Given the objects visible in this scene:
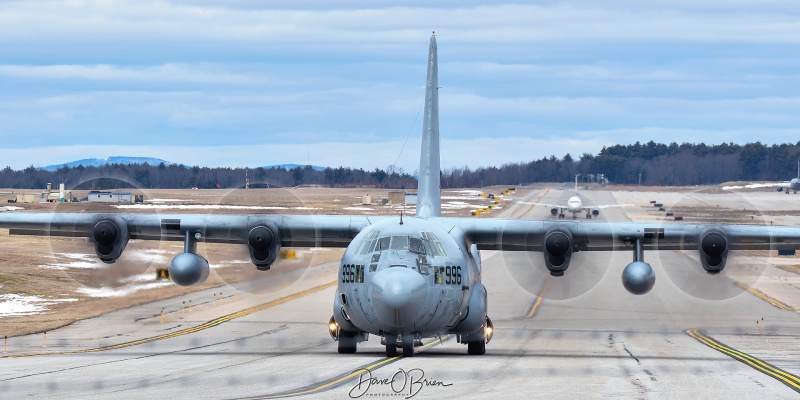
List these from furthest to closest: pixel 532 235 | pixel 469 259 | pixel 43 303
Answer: pixel 43 303, pixel 532 235, pixel 469 259

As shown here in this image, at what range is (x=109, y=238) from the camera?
101 ft

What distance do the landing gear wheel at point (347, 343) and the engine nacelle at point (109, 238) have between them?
8294mm

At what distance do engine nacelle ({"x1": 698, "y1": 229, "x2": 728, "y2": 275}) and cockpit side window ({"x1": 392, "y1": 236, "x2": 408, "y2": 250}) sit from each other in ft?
33.6

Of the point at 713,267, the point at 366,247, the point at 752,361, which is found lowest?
the point at 752,361

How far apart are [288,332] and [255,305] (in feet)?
30.6

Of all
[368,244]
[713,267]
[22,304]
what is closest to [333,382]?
[368,244]

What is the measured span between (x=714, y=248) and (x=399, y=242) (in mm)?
10531

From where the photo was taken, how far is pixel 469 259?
2756cm

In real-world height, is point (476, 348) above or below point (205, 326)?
above

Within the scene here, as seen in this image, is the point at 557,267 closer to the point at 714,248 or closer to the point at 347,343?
the point at 714,248

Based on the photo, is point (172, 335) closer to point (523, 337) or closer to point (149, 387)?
point (523, 337)

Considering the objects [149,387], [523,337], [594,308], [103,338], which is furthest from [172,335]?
[594,308]

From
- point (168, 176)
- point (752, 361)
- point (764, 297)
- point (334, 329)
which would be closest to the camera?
point (752, 361)
